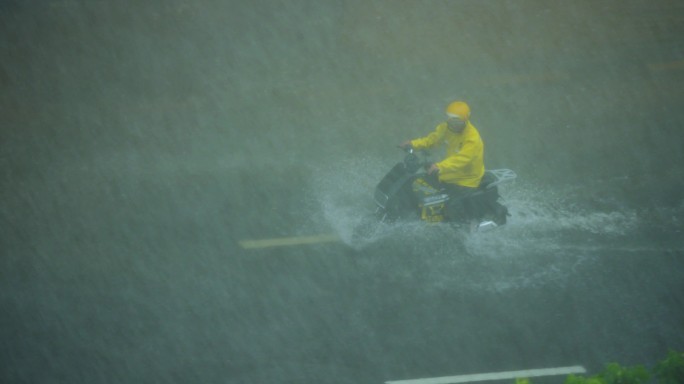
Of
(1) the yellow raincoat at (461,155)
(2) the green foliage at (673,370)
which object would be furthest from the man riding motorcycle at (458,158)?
(2) the green foliage at (673,370)

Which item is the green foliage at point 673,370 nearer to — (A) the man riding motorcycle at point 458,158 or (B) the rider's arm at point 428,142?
(A) the man riding motorcycle at point 458,158

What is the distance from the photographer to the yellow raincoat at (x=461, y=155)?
7355mm

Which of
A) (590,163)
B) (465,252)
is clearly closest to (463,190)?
(465,252)

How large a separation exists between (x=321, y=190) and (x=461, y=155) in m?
2.53

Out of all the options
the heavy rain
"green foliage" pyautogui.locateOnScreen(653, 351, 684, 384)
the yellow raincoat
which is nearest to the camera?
"green foliage" pyautogui.locateOnScreen(653, 351, 684, 384)

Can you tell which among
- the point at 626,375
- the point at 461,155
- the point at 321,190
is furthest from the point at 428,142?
the point at 626,375

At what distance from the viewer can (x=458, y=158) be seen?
7.36m

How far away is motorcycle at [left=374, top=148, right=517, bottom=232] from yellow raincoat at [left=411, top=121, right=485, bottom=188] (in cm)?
17

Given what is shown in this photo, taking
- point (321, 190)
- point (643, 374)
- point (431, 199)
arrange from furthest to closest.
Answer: point (321, 190) < point (431, 199) < point (643, 374)

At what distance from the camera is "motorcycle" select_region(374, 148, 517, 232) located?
25.2ft

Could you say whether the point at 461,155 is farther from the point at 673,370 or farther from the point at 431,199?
the point at 673,370

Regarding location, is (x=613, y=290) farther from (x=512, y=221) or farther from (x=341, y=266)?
(x=341, y=266)

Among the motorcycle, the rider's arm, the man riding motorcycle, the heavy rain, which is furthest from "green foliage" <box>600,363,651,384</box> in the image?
the rider's arm

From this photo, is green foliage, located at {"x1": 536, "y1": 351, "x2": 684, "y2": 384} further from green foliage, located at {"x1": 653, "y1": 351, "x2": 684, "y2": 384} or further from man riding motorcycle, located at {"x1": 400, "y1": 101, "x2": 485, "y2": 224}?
man riding motorcycle, located at {"x1": 400, "y1": 101, "x2": 485, "y2": 224}
